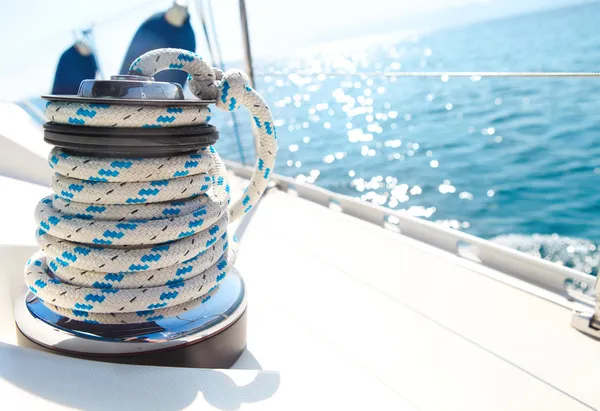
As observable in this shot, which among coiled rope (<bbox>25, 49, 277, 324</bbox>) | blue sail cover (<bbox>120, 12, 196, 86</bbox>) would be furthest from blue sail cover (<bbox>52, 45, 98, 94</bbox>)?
coiled rope (<bbox>25, 49, 277, 324</bbox>)

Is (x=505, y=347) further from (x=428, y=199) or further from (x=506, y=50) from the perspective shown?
(x=506, y=50)

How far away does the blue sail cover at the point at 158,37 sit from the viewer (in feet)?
6.89

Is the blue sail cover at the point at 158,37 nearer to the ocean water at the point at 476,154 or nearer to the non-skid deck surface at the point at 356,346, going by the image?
the ocean water at the point at 476,154

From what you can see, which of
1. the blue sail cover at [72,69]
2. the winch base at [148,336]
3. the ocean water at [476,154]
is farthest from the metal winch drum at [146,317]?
the blue sail cover at [72,69]

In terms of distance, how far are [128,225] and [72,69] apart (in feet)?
6.55

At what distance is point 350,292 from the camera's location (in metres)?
1.19

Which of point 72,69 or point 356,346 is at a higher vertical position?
point 72,69

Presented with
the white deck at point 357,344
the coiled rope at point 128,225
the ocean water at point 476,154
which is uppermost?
the coiled rope at point 128,225

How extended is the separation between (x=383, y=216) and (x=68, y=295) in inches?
43.1

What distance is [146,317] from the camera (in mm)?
752

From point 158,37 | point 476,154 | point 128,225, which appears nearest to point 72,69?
point 158,37

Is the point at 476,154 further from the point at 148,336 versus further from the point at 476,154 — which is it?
the point at 148,336

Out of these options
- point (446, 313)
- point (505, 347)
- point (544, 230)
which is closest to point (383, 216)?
point (446, 313)

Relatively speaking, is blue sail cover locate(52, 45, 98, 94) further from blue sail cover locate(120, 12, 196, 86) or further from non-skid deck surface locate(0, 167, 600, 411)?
non-skid deck surface locate(0, 167, 600, 411)
